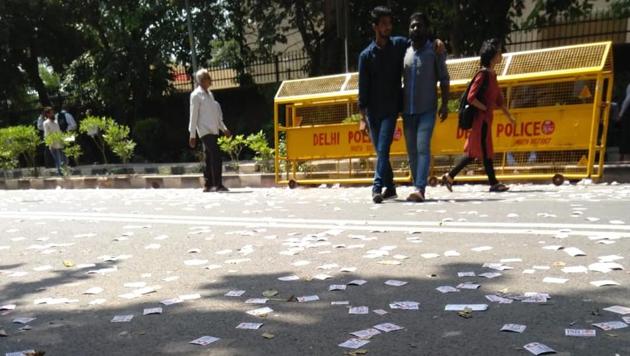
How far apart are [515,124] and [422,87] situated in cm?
217

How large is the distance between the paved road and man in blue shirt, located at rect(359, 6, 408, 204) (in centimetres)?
62

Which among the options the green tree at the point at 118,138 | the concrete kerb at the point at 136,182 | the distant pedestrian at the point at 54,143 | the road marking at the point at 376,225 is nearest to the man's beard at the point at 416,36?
the road marking at the point at 376,225

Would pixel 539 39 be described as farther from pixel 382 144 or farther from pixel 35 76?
pixel 35 76

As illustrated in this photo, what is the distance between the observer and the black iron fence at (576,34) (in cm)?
1388

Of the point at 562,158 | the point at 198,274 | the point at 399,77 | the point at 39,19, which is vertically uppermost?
the point at 39,19

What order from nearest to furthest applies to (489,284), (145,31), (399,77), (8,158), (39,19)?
(489,284) < (399,77) < (8,158) < (145,31) < (39,19)

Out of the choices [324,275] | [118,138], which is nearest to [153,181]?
[118,138]

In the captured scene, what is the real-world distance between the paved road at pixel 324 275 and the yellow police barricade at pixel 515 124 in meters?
1.42

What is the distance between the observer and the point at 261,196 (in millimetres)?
8062

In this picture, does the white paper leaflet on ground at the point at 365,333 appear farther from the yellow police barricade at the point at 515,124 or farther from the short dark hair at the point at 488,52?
the yellow police barricade at the point at 515,124

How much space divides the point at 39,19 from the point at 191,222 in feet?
61.4

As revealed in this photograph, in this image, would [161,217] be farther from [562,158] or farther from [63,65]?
[63,65]

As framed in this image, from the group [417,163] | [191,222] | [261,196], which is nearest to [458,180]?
[417,163]

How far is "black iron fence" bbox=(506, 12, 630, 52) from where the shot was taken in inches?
547
